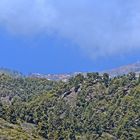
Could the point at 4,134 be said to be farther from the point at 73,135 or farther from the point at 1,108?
the point at 73,135

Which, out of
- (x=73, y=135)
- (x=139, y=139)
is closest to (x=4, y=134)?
(x=73, y=135)

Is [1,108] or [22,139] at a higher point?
[1,108]

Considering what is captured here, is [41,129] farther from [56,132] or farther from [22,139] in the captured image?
[22,139]

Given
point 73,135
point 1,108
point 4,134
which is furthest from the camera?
point 73,135

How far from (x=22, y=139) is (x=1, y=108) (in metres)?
82.7

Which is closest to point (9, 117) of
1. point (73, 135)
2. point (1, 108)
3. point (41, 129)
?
point (1, 108)

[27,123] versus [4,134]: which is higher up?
[27,123]

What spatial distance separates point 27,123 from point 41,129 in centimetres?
2029

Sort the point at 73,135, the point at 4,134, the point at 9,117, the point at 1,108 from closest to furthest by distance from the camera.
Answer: the point at 4,134 < the point at 9,117 < the point at 1,108 < the point at 73,135

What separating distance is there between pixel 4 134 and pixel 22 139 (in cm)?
426

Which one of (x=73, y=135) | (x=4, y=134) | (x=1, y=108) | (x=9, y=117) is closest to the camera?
(x=4, y=134)

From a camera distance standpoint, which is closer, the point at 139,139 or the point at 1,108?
the point at 1,108

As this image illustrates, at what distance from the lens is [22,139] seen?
8894 cm

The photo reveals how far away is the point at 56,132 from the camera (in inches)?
6831
